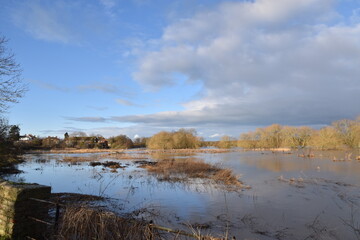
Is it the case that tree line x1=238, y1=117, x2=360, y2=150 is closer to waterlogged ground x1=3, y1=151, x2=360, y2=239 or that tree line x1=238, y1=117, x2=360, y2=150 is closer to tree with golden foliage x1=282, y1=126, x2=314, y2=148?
tree with golden foliage x1=282, y1=126, x2=314, y2=148

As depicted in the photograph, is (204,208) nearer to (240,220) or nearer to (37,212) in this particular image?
(240,220)

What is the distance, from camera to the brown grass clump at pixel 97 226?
3.87 meters

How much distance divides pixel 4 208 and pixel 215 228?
569 centimetres

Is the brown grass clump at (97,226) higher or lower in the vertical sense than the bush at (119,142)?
lower

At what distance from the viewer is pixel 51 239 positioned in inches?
185

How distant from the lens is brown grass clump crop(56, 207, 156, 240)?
12.7 feet

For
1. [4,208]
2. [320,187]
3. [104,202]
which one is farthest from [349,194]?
[4,208]

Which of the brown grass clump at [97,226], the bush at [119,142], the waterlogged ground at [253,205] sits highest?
the bush at [119,142]

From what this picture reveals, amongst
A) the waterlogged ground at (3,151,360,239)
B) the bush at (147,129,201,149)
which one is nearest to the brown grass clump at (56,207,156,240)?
the waterlogged ground at (3,151,360,239)

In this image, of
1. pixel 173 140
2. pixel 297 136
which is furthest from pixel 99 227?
pixel 297 136

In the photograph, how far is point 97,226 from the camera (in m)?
4.42

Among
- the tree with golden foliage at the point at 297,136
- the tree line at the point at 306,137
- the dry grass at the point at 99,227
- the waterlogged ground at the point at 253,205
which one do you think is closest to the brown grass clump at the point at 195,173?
the waterlogged ground at the point at 253,205

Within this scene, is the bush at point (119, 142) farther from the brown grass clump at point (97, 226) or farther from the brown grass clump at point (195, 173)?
the brown grass clump at point (97, 226)

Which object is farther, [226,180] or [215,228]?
[226,180]
